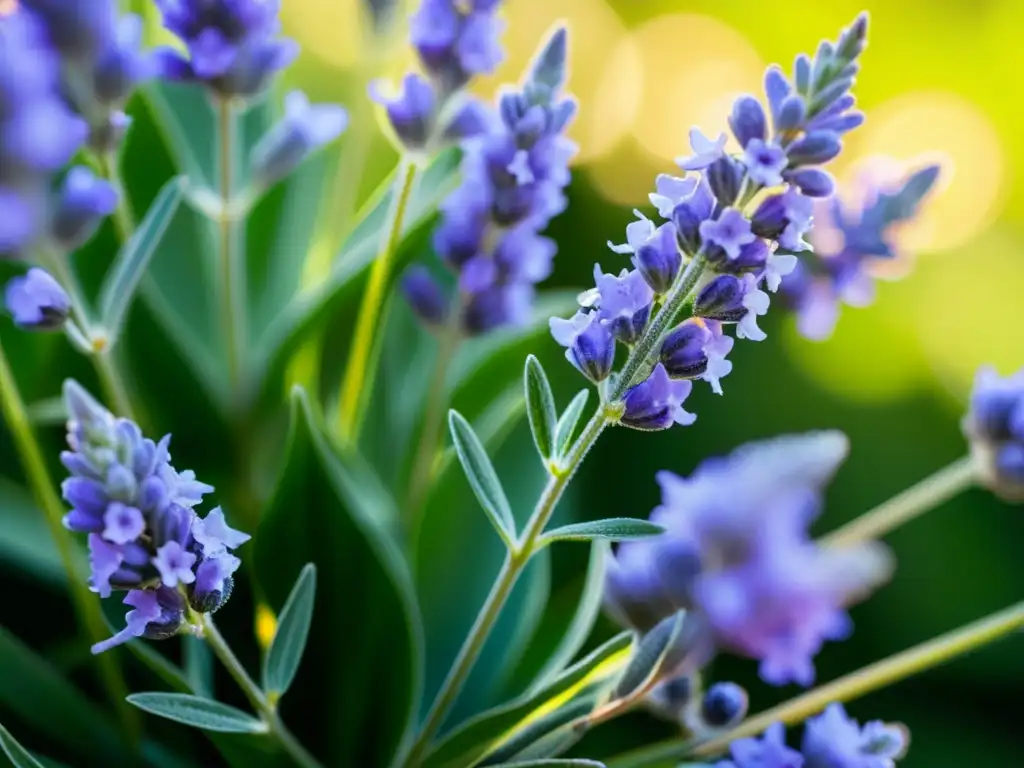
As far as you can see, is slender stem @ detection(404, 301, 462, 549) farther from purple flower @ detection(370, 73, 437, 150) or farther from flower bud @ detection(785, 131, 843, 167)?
flower bud @ detection(785, 131, 843, 167)

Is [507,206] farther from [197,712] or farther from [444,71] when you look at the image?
[197,712]

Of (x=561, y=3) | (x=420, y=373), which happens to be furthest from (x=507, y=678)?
(x=561, y=3)

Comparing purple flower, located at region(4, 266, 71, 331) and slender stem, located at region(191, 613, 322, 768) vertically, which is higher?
purple flower, located at region(4, 266, 71, 331)

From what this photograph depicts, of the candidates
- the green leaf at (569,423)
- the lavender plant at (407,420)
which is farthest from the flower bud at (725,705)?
the green leaf at (569,423)

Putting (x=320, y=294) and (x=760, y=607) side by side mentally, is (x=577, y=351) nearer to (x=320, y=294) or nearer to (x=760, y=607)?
(x=760, y=607)

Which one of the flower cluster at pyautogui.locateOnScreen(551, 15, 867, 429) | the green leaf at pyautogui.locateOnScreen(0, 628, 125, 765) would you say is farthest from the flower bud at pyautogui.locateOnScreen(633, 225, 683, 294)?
the green leaf at pyautogui.locateOnScreen(0, 628, 125, 765)

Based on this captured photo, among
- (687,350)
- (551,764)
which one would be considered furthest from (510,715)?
(687,350)
